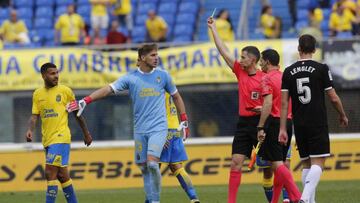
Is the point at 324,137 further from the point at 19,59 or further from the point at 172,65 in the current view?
the point at 19,59

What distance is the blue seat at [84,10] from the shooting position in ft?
92.3

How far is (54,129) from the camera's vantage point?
14547 mm

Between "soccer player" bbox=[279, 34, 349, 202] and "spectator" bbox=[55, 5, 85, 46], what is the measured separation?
1302 cm

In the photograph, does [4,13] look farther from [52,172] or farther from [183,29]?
[52,172]

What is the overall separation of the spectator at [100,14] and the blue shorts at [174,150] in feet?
38.9

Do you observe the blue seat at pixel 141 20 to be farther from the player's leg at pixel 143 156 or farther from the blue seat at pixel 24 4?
the player's leg at pixel 143 156

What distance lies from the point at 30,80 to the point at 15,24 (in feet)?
12.6

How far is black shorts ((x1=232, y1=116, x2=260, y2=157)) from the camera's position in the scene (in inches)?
549

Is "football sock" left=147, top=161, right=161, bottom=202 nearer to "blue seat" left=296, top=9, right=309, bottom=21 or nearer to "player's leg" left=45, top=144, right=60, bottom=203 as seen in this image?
"player's leg" left=45, top=144, right=60, bottom=203

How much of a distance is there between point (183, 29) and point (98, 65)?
4.34 meters

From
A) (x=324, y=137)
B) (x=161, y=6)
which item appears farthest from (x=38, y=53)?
(x=324, y=137)

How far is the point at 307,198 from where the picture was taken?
12.9 metres

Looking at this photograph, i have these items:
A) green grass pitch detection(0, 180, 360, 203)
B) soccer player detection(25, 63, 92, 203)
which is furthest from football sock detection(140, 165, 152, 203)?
green grass pitch detection(0, 180, 360, 203)

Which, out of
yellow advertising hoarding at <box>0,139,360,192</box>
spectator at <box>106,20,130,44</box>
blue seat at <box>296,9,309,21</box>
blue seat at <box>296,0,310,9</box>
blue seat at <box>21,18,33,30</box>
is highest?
blue seat at <box>296,0,310,9</box>
